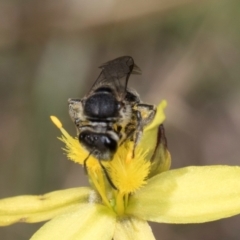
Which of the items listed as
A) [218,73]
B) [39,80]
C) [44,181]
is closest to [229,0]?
[218,73]

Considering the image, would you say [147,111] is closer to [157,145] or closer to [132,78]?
[157,145]

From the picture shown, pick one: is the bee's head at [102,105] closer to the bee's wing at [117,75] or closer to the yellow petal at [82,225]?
the bee's wing at [117,75]

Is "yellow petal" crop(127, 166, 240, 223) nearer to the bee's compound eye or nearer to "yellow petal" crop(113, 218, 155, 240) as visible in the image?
"yellow petal" crop(113, 218, 155, 240)

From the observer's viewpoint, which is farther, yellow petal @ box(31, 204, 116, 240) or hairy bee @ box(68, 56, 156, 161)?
yellow petal @ box(31, 204, 116, 240)

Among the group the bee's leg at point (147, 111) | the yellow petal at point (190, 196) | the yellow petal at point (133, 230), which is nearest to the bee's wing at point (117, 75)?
the bee's leg at point (147, 111)

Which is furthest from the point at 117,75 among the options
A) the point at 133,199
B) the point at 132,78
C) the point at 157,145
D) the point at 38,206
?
the point at 132,78

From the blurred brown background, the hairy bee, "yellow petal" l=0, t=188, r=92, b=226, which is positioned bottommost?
"yellow petal" l=0, t=188, r=92, b=226

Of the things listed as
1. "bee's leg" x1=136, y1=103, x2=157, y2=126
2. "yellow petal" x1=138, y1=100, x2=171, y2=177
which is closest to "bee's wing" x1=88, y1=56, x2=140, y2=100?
"bee's leg" x1=136, y1=103, x2=157, y2=126
